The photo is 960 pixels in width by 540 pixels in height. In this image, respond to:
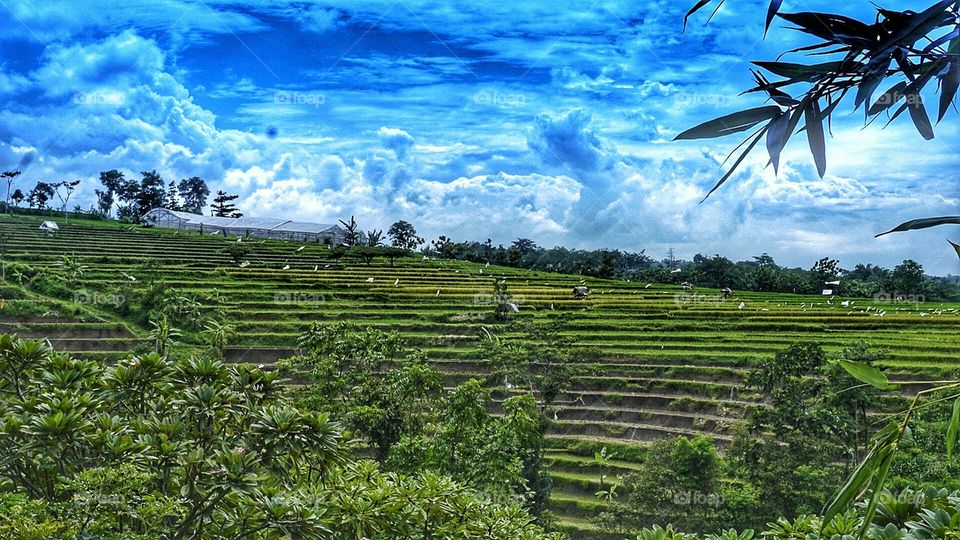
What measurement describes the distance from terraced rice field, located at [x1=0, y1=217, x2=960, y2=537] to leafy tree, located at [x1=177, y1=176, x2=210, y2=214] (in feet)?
32.6

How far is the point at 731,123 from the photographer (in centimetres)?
108

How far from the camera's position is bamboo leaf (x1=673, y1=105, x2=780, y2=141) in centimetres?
105

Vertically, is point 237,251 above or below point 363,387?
above

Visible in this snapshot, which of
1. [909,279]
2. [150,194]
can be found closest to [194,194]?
[150,194]

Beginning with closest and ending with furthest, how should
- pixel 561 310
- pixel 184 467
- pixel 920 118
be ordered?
pixel 920 118, pixel 184 467, pixel 561 310

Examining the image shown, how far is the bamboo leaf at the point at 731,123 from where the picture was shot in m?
1.05

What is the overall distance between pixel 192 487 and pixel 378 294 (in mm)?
23771

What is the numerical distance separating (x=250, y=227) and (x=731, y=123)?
41917mm

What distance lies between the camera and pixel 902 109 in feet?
4.04

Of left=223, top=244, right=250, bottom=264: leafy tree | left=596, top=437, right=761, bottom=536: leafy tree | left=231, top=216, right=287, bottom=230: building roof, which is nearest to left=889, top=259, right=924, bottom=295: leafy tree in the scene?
left=596, top=437, right=761, bottom=536: leafy tree

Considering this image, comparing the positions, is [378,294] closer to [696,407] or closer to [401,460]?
[696,407]

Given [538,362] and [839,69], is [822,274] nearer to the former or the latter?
[538,362]

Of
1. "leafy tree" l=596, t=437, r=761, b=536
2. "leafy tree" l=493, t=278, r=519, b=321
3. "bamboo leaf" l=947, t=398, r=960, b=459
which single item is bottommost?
"leafy tree" l=596, t=437, r=761, b=536

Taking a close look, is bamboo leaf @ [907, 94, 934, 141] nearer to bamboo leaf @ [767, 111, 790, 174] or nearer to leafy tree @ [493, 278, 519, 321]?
bamboo leaf @ [767, 111, 790, 174]
